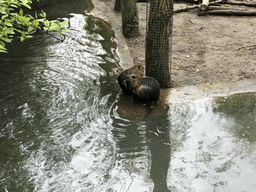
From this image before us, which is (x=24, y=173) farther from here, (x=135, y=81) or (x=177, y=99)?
(x=177, y=99)

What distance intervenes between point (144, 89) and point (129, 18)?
170 inches

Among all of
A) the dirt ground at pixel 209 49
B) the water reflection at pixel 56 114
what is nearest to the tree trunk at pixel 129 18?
the dirt ground at pixel 209 49

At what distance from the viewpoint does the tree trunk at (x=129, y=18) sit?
8461mm

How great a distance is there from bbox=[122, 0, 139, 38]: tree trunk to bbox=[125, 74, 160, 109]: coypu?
3.71 m

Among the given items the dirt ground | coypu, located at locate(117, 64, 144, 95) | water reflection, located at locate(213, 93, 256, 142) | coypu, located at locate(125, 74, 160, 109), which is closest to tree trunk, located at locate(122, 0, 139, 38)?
the dirt ground

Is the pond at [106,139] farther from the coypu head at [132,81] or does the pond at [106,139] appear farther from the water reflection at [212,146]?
the coypu head at [132,81]

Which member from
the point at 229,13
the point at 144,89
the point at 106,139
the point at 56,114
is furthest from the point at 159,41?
the point at 229,13

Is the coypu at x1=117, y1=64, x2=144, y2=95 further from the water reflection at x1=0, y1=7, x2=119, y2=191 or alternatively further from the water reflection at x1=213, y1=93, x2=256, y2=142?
the water reflection at x1=213, y1=93, x2=256, y2=142

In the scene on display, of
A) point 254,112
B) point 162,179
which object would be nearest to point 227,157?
point 162,179

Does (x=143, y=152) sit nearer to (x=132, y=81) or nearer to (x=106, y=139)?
(x=106, y=139)

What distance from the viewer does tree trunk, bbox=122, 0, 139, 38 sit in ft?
27.8

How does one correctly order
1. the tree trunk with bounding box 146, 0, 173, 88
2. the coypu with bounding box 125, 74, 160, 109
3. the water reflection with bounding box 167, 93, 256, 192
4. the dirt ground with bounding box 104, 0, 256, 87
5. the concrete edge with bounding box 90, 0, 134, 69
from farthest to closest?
1. the concrete edge with bounding box 90, 0, 134, 69
2. the dirt ground with bounding box 104, 0, 256, 87
3. the tree trunk with bounding box 146, 0, 173, 88
4. the coypu with bounding box 125, 74, 160, 109
5. the water reflection with bounding box 167, 93, 256, 192

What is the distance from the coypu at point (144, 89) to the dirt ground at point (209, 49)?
1040mm

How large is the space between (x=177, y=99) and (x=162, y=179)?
2.13m
